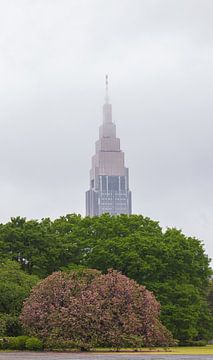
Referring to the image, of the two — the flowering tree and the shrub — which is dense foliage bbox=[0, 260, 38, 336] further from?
the shrub

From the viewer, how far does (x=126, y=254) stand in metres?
71.8

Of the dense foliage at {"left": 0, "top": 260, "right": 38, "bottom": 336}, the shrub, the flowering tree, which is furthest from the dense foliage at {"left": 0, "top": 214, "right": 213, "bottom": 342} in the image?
the shrub

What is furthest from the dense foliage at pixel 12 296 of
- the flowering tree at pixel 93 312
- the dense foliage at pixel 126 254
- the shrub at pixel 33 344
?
the dense foliage at pixel 126 254

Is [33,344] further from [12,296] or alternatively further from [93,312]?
[12,296]

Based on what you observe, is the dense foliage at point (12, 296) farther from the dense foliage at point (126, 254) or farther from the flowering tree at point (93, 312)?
the dense foliage at point (126, 254)

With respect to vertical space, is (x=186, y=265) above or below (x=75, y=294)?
above

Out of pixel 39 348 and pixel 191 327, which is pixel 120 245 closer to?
pixel 191 327

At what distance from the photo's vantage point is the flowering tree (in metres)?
51.6

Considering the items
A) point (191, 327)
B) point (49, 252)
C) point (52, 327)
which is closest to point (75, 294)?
point (52, 327)

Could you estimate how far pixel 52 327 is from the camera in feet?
171

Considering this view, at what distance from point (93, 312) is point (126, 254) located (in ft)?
66.3

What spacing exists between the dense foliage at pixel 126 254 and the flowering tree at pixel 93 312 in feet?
49.8

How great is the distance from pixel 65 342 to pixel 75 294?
4.04 meters

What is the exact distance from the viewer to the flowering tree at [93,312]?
5162 cm
